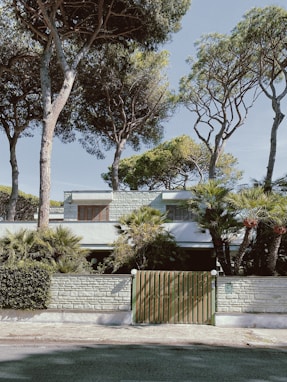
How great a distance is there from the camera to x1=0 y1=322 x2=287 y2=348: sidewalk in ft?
32.7

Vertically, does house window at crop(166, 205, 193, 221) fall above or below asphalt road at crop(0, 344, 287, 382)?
above

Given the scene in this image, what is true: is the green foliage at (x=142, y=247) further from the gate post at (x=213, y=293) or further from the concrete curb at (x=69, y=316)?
the gate post at (x=213, y=293)

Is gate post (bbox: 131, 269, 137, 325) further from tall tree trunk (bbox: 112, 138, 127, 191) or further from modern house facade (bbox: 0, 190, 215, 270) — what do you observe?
tall tree trunk (bbox: 112, 138, 127, 191)

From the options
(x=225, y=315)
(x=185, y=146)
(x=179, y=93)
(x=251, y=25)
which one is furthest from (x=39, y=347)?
(x=185, y=146)

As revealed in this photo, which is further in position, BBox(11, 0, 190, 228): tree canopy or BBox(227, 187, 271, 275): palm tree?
BBox(11, 0, 190, 228): tree canopy

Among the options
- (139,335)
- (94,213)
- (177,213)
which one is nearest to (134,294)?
(139,335)

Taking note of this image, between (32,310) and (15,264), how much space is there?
1587mm

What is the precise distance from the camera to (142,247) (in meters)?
14.6

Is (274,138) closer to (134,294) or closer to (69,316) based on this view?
(134,294)

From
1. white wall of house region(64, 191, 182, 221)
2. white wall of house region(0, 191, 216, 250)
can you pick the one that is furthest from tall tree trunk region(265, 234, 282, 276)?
white wall of house region(64, 191, 182, 221)

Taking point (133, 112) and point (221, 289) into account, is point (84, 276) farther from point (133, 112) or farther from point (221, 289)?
point (133, 112)

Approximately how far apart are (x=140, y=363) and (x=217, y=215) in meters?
6.87

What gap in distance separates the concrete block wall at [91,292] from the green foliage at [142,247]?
1379mm

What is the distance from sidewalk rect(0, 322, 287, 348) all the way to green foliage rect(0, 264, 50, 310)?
0.59 meters
